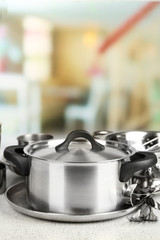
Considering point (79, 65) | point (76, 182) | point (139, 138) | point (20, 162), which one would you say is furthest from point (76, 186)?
point (79, 65)

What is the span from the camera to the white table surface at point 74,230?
0.60m

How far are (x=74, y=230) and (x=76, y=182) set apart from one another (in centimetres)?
8

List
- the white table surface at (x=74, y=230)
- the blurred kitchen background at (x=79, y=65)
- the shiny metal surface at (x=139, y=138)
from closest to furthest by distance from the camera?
1. the white table surface at (x=74, y=230)
2. the shiny metal surface at (x=139, y=138)
3. the blurred kitchen background at (x=79, y=65)

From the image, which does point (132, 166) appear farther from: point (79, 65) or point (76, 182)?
point (79, 65)

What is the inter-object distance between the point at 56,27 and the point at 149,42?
1026mm

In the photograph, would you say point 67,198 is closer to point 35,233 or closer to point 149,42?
point 35,233

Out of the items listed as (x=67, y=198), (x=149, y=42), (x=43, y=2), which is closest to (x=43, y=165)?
(x=67, y=198)

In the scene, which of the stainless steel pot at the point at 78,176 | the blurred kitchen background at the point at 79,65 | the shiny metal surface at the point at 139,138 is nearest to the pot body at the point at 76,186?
the stainless steel pot at the point at 78,176

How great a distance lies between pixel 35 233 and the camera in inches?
23.9

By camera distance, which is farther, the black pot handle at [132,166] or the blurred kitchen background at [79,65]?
the blurred kitchen background at [79,65]

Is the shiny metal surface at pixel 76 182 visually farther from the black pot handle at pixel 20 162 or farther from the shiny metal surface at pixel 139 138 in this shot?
the shiny metal surface at pixel 139 138

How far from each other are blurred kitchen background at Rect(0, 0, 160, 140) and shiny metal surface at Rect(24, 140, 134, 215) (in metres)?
3.41

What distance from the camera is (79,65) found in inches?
164

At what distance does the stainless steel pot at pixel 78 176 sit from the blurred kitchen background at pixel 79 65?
11.1 feet
